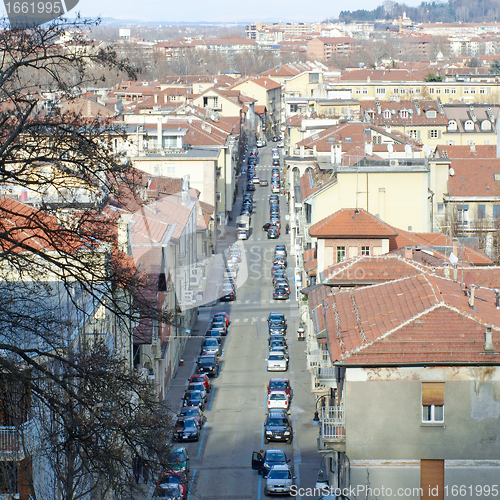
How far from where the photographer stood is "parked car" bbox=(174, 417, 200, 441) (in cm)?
2886

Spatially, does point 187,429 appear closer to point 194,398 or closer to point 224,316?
point 194,398

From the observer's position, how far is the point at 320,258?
31.9 m

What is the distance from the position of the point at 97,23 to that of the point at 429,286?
10.2 meters

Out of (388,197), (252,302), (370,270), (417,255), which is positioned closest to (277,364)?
(388,197)

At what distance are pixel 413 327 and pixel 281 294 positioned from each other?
3308cm

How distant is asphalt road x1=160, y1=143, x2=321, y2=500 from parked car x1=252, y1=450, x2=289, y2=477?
26 cm

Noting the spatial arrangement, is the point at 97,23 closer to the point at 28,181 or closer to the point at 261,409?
the point at 28,181

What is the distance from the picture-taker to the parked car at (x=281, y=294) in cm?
4988

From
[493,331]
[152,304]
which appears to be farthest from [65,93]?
[493,331]

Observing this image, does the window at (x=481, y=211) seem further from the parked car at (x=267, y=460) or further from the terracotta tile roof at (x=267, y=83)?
the terracotta tile roof at (x=267, y=83)

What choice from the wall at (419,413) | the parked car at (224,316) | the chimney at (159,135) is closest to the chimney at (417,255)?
the wall at (419,413)

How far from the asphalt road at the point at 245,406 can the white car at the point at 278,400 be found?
38 cm

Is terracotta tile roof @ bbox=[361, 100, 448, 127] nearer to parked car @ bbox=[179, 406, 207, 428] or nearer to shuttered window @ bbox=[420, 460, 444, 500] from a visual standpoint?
parked car @ bbox=[179, 406, 207, 428]

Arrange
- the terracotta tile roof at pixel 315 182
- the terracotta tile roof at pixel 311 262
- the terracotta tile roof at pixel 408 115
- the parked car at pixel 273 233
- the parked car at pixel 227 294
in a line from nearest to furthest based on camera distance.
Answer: the terracotta tile roof at pixel 311 262, the terracotta tile roof at pixel 315 182, the parked car at pixel 227 294, the parked car at pixel 273 233, the terracotta tile roof at pixel 408 115
